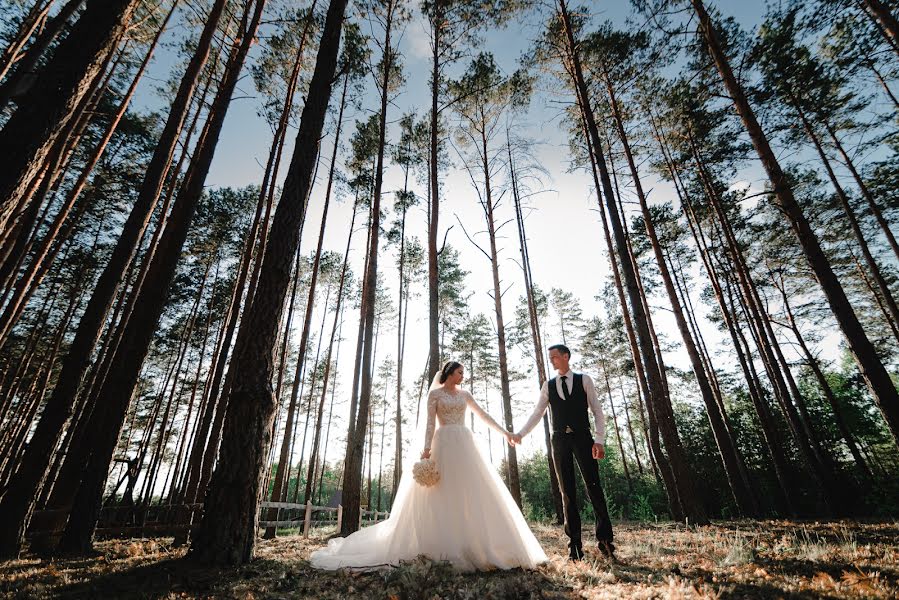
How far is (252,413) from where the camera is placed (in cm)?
352

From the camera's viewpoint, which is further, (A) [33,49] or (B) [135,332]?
(B) [135,332]

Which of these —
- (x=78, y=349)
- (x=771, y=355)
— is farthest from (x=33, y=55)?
(x=771, y=355)

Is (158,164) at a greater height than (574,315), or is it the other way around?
(574,315)

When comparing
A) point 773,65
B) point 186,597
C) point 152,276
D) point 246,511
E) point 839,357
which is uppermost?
point 773,65

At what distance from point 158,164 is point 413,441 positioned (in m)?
6.26

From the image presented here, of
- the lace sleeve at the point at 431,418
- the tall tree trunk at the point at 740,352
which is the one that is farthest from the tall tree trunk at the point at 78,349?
the tall tree trunk at the point at 740,352

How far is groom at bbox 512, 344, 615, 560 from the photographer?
12.2ft

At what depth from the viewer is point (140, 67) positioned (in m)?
8.11

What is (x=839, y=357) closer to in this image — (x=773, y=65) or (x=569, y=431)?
(x=773, y=65)

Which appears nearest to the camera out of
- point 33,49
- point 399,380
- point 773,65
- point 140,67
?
point 33,49

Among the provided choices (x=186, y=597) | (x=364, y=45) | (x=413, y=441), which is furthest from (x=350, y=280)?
(x=186, y=597)

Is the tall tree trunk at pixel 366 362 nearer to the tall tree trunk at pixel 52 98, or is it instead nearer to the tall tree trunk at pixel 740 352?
the tall tree trunk at pixel 52 98

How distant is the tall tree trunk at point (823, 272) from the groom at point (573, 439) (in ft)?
11.8

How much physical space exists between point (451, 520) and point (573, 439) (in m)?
1.55
